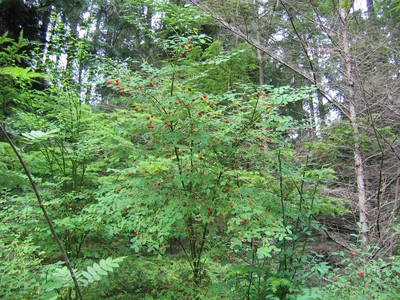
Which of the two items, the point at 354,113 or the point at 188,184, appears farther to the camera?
the point at 354,113

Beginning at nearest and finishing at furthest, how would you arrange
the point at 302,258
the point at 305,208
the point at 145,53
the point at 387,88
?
1. the point at 302,258
2. the point at 305,208
3. the point at 387,88
4. the point at 145,53

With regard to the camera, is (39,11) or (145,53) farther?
(145,53)

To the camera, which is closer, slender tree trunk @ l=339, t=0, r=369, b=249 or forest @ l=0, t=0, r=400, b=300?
forest @ l=0, t=0, r=400, b=300

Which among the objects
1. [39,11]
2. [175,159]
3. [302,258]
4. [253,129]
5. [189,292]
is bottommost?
[189,292]

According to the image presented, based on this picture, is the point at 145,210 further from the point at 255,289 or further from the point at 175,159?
the point at 255,289

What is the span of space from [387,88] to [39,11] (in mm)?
7877

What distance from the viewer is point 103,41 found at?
9.80 meters

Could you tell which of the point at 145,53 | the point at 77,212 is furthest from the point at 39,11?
the point at 77,212

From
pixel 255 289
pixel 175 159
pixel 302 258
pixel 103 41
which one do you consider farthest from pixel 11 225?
pixel 103 41

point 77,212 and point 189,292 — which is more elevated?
point 77,212

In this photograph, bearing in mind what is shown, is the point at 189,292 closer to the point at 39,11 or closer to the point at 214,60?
the point at 214,60

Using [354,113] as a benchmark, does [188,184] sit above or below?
below

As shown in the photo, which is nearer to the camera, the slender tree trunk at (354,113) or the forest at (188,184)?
the forest at (188,184)

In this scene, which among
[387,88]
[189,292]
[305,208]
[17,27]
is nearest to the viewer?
[305,208]
